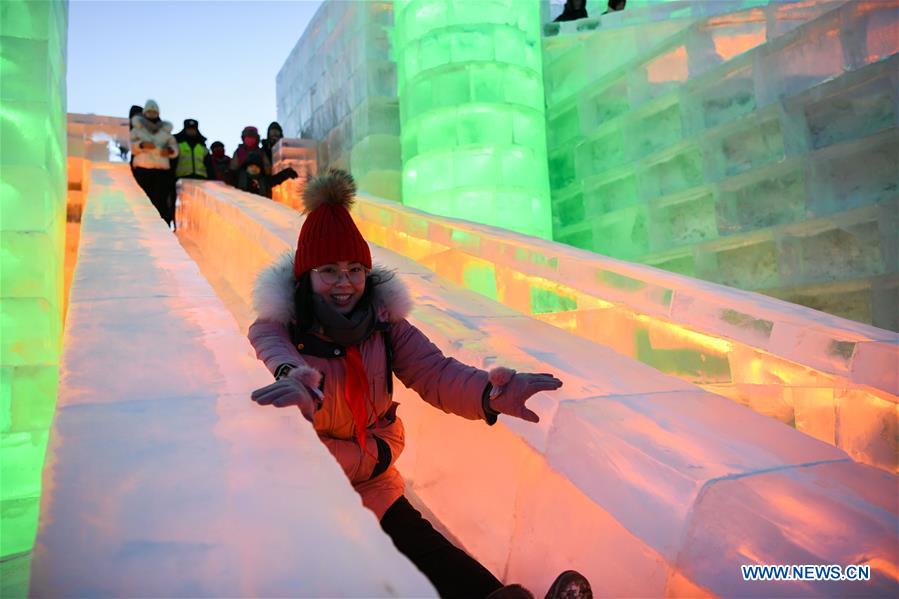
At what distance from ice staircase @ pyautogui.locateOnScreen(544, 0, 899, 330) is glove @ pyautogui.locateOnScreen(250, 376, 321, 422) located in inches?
158

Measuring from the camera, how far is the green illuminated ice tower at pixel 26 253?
3.86 metres

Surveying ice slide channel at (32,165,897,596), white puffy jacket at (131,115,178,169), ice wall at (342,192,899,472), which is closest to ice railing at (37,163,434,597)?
ice slide channel at (32,165,897,596)

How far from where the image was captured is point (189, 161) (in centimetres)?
883

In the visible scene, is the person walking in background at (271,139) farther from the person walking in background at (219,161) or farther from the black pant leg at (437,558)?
the black pant leg at (437,558)

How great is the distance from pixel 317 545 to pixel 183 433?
1.66 feet

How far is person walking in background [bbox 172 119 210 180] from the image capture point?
28.9ft

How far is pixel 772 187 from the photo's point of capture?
492 centimetres

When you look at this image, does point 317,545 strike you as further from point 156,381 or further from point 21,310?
point 21,310

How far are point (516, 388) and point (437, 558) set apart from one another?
1.54ft

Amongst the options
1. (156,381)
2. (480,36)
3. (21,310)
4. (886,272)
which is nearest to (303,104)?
(480,36)

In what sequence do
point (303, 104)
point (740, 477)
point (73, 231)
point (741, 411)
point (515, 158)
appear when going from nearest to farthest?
1. point (740, 477)
2. point (741, 411)
3. point (73, 231)
4. point (515, 158)
5. point (303, 104)

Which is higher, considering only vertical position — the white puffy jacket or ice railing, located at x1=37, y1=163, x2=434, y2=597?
the white puffy jacket
